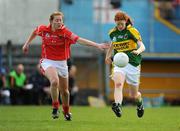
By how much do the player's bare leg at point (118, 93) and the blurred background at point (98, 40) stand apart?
1367 centimetres

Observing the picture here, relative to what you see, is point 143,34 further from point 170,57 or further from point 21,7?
point 21,7

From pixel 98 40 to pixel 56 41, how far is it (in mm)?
15454

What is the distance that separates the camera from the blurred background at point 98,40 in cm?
3014

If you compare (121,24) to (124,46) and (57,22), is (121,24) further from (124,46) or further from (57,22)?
(57,22)

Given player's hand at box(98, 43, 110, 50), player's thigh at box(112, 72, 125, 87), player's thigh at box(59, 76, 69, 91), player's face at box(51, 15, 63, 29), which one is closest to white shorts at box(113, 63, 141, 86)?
player's thigh at box(112, 72, 125, 87)

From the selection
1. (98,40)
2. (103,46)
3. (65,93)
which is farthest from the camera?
(98,40)

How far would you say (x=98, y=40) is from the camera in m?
30.5

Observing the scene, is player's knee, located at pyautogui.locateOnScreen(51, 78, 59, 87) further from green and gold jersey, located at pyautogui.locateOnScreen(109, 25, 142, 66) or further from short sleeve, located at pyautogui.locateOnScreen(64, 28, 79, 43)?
green and gold jersey, located at pyautogui.locateOnScreen(109, 25, 142, 66)

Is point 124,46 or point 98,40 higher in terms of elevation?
point 124,46

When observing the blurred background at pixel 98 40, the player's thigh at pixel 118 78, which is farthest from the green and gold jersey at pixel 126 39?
the blurred background at pixel 98 40

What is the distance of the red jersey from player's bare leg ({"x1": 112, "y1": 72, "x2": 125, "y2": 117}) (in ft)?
3.94

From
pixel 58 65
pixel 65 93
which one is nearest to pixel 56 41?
pixel 58 65

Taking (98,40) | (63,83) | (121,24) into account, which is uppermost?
(121,24)

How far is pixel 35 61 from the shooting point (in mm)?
30625
